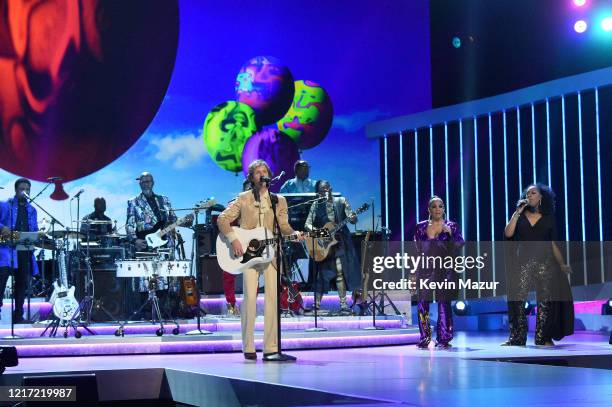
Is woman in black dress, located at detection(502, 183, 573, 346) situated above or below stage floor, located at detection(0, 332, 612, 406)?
above

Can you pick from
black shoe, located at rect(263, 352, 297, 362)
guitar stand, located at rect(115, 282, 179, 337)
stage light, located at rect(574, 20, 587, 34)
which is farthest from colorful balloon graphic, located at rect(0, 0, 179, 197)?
black shoe, located at rect(263, 352, 297, 362)

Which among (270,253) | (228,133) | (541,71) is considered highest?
(541,71)

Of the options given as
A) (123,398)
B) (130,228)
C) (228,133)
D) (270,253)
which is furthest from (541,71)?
(123,398)

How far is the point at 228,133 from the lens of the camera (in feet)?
43.4

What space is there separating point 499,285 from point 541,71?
3157mm

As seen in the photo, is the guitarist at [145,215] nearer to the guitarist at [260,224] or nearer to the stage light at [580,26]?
the guitarist at [260,224]

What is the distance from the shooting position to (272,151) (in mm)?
13453

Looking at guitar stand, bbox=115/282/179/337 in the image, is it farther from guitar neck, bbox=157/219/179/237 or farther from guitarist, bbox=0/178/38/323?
guitarist, bbox=0/178/38/323

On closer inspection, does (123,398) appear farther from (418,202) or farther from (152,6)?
(418,202)

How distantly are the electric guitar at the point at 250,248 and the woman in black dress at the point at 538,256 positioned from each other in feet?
8.12

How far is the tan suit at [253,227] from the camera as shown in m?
6.83

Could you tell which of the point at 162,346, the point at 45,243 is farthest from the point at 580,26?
the point at 45,243

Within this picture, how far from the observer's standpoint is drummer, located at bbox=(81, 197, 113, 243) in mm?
9977

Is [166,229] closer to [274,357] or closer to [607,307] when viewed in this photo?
[274,357]
